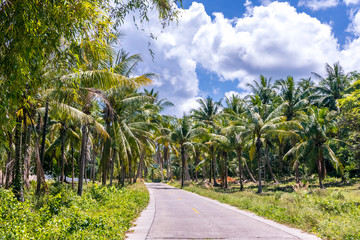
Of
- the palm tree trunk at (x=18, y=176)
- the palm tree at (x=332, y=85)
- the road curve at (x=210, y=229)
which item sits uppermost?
the palm tree at (x=332, y=85)

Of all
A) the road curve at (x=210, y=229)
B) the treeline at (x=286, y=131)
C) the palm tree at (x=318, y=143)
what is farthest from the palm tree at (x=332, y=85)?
the road curve at (x=210, y=229)

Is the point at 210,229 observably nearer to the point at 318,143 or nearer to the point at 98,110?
the point at 98,110


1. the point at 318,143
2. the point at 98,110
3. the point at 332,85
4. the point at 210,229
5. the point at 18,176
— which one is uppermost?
the point at 332,85

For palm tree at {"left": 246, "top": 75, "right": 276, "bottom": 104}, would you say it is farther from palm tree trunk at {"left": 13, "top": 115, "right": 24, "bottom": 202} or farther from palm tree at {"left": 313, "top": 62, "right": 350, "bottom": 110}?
palm tree trunk at {"left": 13, "top": 115, "right": 24, "bottom": 202}

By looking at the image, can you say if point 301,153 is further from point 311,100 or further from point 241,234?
point 241,234

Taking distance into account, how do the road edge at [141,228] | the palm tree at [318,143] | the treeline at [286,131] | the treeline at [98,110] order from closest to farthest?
the treeline at [98,110] < the road edge at [141,228] < the treeline at [286,131] < the palm tree at [318,143]

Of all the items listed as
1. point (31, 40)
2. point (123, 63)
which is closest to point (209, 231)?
point (31, 40)

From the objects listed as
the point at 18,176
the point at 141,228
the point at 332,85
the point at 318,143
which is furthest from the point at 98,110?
the point at 332,85

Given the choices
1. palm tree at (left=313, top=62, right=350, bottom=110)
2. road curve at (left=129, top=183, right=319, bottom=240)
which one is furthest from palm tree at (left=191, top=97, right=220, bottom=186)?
road curve at (left=129, top=183, right=319, bottom=240)

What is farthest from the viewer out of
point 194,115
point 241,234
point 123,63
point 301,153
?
point 194,115

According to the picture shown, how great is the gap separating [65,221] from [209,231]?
428 centimetres

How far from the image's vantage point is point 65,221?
702cm

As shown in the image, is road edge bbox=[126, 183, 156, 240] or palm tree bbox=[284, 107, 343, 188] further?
palm tree bbox=[284, 107, 343, 188]

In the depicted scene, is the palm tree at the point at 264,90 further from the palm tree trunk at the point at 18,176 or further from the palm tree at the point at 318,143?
the palm tree trunk at the point at 18,176
